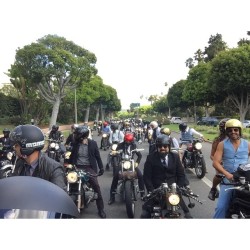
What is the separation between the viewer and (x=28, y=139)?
293 centimetres

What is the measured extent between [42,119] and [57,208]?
166 feet

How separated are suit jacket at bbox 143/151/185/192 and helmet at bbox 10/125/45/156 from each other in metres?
2.23

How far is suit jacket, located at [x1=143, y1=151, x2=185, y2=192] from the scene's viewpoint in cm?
492

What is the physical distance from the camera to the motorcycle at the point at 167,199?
3.81 meters

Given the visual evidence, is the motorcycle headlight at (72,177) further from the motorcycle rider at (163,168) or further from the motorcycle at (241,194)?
the motorcycle at (241,194)

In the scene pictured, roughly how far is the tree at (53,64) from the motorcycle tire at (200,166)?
26.5 m

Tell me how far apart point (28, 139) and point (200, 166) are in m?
7.77

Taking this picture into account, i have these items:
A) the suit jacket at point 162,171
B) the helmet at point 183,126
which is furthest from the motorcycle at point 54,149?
the suit jacket at point 162,171

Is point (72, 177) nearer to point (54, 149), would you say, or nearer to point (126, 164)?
point (126, 164)

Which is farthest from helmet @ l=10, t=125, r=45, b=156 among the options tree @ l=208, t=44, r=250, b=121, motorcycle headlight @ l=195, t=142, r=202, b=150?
tree @ l=208, t=44, r=250, b=121

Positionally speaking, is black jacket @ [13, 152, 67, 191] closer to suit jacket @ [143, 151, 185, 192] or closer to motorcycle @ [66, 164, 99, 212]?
suit jacket @ [143, 151, 185, 192]
